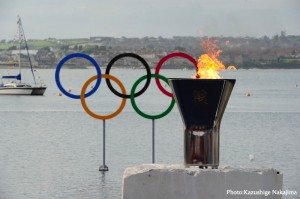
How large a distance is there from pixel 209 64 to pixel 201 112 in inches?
68.8

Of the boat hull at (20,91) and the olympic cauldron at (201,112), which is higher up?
the boat hull at (20,91)

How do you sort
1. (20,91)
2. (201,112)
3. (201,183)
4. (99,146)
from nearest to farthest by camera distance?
(201,183)
(201,112)
(99,146)
(20,91)

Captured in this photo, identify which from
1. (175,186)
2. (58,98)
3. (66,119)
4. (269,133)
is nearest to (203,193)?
(175,186)

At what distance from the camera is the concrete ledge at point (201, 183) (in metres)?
21.5

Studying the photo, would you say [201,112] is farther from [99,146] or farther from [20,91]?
[20,91]

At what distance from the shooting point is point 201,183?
70.7ft

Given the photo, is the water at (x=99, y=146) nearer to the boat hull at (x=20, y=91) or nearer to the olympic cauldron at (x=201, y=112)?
Answer: the olympic cauldron at (x=201, y=112)

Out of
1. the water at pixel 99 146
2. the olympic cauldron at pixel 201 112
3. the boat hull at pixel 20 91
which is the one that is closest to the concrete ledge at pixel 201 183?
the olympic cauldron at pixel 201 112

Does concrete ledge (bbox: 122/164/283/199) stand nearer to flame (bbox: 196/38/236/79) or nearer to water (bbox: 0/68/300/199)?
flame (bbox: 196/38/236/79)

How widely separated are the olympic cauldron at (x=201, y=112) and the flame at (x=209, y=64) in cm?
106

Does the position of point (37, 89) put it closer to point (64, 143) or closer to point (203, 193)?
point (64, 143)

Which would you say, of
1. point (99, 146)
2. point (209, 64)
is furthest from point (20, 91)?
point (209, 64)

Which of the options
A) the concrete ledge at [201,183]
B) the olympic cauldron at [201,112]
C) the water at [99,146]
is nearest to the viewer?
the concrete ledge at [201,183]

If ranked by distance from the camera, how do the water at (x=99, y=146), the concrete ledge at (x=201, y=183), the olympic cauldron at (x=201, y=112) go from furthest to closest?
1. the water at (x=99, y=146)
2. the olympic cauldron at (x=201, y=112)
3. the concrete ledge at (x=201, y=183)
